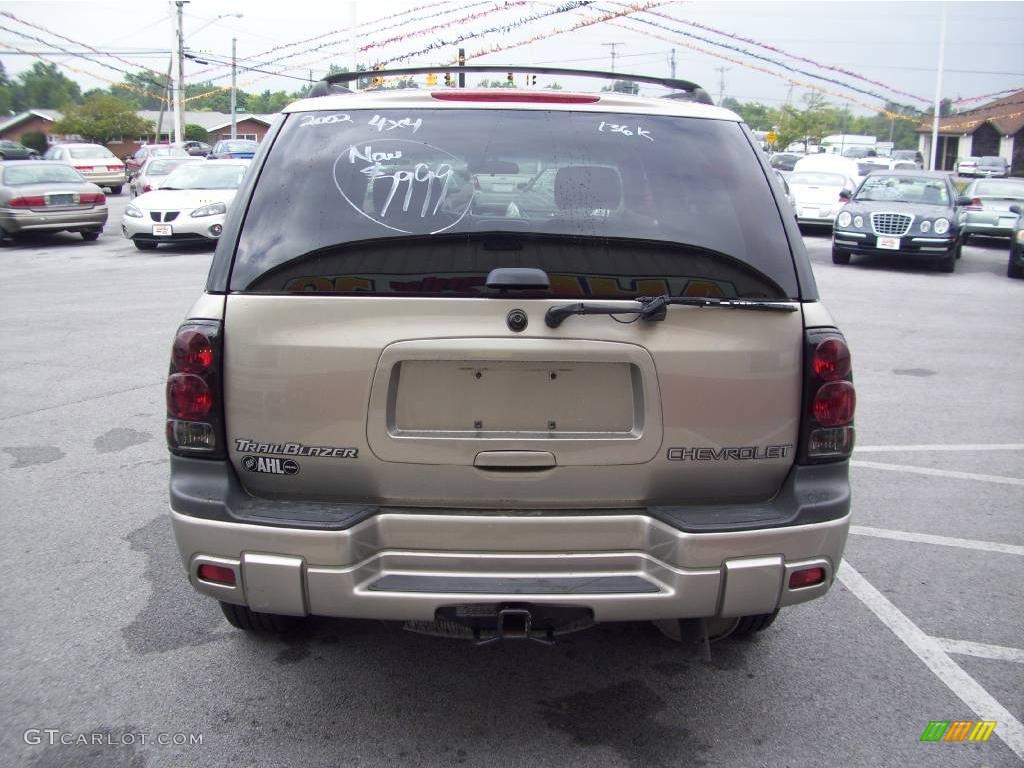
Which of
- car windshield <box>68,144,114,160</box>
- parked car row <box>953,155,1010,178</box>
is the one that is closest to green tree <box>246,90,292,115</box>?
car windshield <box>68,144,114,160</box>

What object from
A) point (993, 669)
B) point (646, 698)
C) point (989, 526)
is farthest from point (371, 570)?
point (989, 526)

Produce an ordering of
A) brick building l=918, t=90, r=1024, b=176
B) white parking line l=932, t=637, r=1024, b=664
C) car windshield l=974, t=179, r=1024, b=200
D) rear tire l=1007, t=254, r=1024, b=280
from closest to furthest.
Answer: white parking line l=932, t=637, r=1024, b=664
rear tire l=1007, t=254, r=1024, b=280
car windshield l=974, t=179, r=1024, b=200
brick building l=918, t=90, r=1024, b=176

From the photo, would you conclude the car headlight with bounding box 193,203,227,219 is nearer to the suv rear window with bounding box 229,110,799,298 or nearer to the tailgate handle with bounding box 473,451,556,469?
the suv rear window with bounding box 229,110,799,298

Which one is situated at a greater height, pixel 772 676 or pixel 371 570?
pixel 371 570

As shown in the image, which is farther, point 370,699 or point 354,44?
point 354,44

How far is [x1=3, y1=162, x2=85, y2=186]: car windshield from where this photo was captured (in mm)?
18781

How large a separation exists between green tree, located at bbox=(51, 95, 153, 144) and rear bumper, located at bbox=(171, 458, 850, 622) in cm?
7356

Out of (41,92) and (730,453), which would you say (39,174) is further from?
(41,92)

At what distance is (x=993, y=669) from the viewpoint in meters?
3.55

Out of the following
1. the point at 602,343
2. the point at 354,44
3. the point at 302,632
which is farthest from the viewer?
the point at 354,44

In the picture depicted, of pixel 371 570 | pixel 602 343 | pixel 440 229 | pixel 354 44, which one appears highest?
pixel 354 44

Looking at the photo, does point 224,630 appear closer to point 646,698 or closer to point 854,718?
point 646,698

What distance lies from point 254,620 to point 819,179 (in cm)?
2059

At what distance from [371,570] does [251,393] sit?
64 cm
